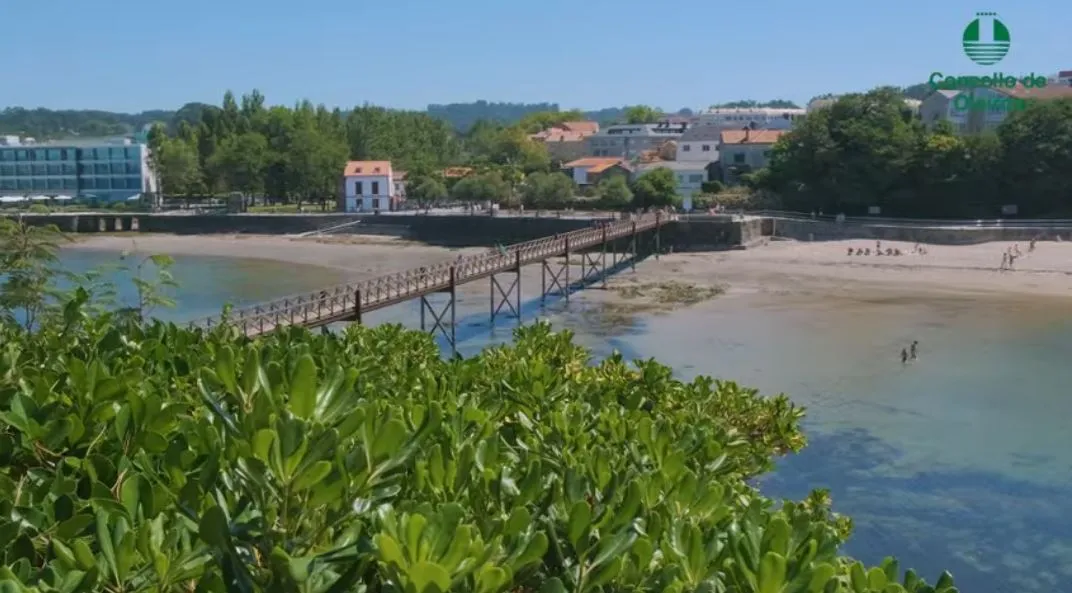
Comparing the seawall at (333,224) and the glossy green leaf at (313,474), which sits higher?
the glossy green leaf at (313,474)

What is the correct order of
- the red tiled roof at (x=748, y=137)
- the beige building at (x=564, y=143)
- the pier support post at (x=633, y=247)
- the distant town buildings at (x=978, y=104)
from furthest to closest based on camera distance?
the beige building at (x=564, y=143), the red tiled roof at (x=748, y=137), the distant town buildings at (x=978, y=104), the pier support post at (x=633, y=247)

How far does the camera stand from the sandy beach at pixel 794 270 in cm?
4369

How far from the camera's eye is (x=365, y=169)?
81062 millimetres

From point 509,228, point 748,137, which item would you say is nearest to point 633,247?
point 509,228

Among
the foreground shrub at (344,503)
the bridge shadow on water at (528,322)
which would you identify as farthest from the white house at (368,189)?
the foreground shrub at (344,503)

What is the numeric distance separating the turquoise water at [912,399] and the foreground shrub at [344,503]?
424 inches

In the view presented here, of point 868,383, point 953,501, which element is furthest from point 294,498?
point 868,383

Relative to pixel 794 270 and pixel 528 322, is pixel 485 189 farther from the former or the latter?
pixel 528 322

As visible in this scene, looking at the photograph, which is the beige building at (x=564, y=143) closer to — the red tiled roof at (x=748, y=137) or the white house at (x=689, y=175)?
the red tiled roof at (x=748, y=137)

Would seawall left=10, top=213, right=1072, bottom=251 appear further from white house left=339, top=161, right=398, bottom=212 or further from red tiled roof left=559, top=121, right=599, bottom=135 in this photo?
red tiled roof left=559, top=121, right=599, bottom=135

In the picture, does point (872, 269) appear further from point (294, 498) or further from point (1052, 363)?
point (294, 498)

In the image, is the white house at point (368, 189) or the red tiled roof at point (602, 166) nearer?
the white house at point (368, 189)

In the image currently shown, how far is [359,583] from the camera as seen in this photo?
4629mm

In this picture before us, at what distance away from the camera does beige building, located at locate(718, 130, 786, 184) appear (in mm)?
81312
